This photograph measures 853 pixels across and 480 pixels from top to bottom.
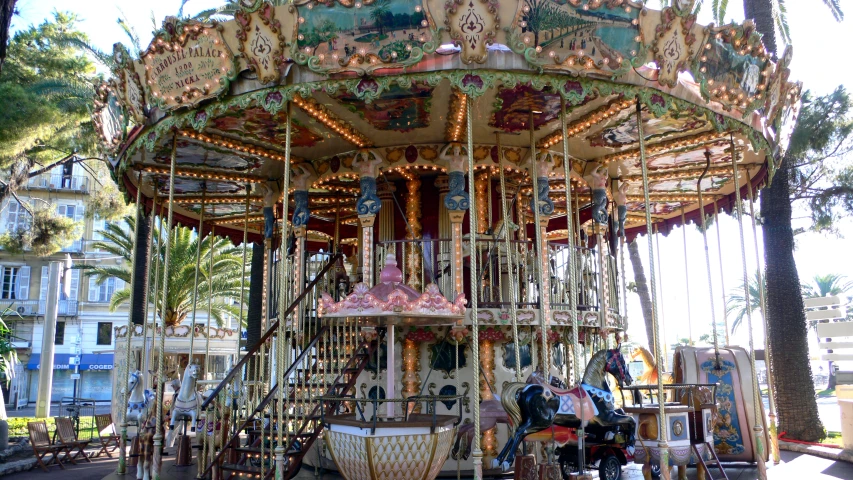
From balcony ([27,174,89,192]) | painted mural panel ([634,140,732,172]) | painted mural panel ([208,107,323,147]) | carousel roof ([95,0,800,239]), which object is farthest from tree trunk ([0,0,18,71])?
balcony ([27,174,89,192])

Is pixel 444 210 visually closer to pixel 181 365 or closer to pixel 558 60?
pixel 558 60

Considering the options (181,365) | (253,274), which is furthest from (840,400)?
(181,365)

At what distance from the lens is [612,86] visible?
9109 mm

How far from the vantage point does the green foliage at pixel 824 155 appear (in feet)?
60.6

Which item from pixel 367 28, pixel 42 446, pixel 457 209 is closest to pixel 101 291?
pixel 42 446

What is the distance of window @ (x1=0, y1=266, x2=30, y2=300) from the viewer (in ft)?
151

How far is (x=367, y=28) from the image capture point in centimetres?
858

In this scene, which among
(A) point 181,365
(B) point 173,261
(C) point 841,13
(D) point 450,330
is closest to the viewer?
(D) point 450,330

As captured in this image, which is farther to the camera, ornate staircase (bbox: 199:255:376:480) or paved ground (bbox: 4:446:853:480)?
paved ground (bbox: 4:446:853:480)

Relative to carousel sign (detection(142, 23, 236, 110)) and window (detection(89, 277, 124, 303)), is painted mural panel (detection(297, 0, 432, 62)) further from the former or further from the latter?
window (detection(89, 277, 124, 303))

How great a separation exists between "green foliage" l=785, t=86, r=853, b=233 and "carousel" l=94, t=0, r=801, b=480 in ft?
14.3

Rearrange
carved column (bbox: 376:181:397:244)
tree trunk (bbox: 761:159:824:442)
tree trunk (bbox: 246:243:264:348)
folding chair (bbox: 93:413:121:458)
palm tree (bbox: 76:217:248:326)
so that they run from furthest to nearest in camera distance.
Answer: palm tree (bbox: 76:217:248:326), tree trunk (bbox: 246:243:264:348), tree trunk (bbox: 761:159:824:442), folding chair (bbox: 93:413:121:458), carved column (bbox: 376:181:397:244)

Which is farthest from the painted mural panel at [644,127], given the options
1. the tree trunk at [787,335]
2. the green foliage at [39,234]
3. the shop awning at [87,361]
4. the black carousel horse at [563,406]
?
the shop awning at [87,361]

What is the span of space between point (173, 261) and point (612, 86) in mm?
23893
